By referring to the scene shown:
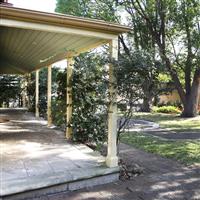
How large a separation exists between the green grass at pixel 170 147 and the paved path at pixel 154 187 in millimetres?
683

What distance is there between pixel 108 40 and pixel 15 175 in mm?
2830

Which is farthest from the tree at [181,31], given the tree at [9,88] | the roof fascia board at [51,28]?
the roof fascia board at [51,28]

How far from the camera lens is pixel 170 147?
7844 millimetres

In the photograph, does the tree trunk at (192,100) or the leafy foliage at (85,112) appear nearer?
the leafy foliage at (85,112)

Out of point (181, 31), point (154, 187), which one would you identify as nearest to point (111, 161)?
point (154, 187)

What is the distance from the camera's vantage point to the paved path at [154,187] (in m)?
4.29

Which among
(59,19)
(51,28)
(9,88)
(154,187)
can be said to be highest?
(59,19)

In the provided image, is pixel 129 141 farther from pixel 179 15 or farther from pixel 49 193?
pixel 179 15

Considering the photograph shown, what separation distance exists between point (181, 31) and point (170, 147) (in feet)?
39.3

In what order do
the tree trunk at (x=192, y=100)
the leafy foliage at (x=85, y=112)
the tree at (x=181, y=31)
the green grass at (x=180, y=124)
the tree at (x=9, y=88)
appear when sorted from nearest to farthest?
the leafy foliage at (x=85, y=112)
the green grass at (x=180, y=124)
the tree at (x=181, y=31)
the tree trunk at (x=192, y=100)
the tree at (x=9, y=88)

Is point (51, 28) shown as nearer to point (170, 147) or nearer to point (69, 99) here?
point (69, 99)

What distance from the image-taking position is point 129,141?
8.72 meters

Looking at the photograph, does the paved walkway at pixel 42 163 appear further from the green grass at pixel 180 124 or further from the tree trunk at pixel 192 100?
the tree trunk at pixel 192 100

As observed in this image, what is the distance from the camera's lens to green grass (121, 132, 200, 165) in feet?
22.0
